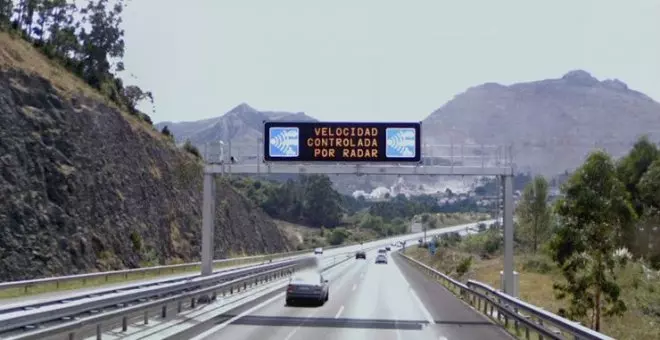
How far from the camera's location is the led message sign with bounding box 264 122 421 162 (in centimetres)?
2794

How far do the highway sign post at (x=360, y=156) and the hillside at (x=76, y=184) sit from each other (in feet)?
56.5

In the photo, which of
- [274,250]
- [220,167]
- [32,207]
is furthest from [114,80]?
[220,167]

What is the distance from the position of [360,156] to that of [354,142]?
57 cm

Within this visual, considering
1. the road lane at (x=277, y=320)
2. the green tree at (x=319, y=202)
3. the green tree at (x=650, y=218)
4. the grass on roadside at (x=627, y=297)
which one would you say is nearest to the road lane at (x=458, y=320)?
the grass on roadside at (x=627, y=297)

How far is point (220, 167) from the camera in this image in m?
30.2

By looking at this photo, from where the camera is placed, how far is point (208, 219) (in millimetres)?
30734

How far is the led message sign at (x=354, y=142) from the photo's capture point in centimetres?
2794

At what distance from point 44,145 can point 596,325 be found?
121 feet

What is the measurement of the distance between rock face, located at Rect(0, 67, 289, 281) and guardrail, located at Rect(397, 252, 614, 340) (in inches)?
922

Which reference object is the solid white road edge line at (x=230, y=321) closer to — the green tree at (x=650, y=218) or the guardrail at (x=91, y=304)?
the guardrail at (x=91, y=304)

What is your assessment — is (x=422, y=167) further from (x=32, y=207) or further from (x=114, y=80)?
(x=114, y=80)

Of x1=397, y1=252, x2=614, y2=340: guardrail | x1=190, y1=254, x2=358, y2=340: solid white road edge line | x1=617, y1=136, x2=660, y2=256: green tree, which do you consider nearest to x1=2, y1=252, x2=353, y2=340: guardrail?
x1=190, y1=254, x2=358, y2=340: solid white road edge line

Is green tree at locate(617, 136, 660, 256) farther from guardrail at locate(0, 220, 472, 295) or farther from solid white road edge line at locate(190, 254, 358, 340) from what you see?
solid white road edge line at locate(190, 254, 358, 340)

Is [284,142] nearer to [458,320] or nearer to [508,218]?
[508,218]
